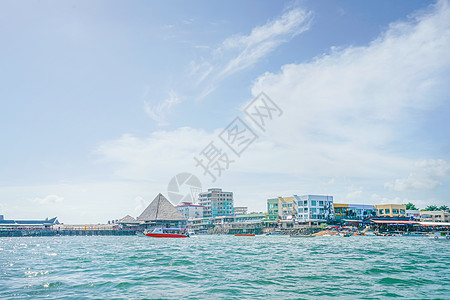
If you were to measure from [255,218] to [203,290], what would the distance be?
371 ft

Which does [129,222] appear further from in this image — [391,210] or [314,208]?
[391,210]

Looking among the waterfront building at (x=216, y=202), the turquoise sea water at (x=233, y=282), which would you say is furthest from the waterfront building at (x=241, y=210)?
the turquoise sea water at (x=233, y=282)

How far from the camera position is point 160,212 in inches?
4316

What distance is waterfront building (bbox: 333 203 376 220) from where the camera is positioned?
354 feet

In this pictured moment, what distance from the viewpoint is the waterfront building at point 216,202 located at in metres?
151

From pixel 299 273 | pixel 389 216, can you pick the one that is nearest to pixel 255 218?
pixel 389 216

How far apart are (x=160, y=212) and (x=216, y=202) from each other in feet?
151

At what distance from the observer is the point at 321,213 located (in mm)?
103750

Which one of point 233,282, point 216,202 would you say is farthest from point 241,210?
point 233,282

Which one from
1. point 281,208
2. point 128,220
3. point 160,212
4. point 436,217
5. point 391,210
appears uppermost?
point 281,208

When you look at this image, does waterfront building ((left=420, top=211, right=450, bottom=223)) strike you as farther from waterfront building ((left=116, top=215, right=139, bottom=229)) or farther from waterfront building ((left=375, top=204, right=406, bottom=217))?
waterfront building ((left=116, top=215, right=139, bottom=229))

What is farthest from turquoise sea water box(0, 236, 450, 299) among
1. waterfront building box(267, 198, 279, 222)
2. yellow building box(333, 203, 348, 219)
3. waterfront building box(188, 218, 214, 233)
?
waterfront building box(188, 218, 214, 233)

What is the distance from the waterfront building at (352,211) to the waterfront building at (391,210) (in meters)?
2.24

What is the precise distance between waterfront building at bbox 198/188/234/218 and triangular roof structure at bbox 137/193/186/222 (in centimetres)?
3853
